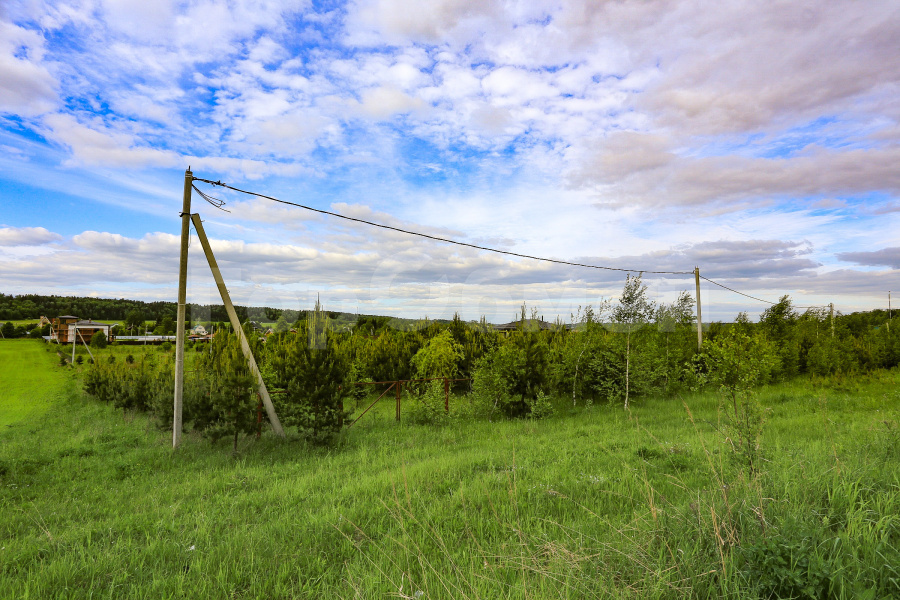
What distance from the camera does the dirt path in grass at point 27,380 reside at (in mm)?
20064

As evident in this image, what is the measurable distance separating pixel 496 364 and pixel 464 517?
29.9ft

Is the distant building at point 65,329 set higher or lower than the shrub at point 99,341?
higher

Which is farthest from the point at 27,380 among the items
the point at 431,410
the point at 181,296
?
the point at 431,410

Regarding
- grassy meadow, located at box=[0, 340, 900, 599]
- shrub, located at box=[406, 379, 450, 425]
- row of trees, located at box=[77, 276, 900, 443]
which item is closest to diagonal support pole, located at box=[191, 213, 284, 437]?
row of trees, located at box=[77, 276, 900, 443]

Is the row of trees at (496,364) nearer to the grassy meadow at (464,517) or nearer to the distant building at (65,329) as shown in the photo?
the grassy meadow at (464,517)

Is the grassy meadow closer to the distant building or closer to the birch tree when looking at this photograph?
the birch tree

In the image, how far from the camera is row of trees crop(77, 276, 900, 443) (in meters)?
9.95

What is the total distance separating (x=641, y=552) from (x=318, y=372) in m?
8.33

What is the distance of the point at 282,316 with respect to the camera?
52.4 ft

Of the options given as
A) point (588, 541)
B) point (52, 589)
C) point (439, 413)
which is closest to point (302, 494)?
point (52, 589)

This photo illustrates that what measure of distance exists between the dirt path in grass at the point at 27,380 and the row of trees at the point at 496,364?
2917 mm

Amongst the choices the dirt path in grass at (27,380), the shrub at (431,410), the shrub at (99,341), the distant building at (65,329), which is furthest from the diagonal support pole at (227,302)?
the shrub at (99,341)

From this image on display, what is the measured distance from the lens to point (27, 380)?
33031mm

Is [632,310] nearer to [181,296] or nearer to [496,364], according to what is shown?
[496,364]
